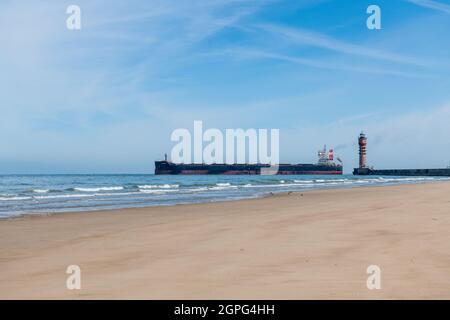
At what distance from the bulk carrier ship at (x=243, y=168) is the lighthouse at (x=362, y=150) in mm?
6145

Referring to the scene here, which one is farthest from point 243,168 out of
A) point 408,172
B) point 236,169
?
point 408,172

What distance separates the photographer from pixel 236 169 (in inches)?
4633

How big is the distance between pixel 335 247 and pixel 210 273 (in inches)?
83.2

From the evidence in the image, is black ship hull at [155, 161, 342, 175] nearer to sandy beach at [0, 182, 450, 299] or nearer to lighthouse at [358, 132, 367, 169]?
lighthouse at [358, 132, 367, 169]

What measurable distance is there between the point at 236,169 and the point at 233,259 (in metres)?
113

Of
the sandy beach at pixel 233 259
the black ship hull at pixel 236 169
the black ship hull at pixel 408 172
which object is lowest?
the black ship hull at pixel 408 172

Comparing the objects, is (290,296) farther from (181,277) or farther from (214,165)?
(214,165)

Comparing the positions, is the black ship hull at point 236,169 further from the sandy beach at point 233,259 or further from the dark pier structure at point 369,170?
the sandy beach at point 233,259

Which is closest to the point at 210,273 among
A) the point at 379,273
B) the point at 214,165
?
the point at 379,273

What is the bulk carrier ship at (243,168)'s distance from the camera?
115188 millimetres

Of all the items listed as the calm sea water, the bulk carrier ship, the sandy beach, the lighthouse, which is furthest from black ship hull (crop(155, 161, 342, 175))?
the sandy beach

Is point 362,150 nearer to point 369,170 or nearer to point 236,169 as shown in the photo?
point 369,170

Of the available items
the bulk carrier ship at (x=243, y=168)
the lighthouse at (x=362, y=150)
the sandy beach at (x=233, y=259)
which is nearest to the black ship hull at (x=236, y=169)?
the bulk carrier ship at (x=243, y=168)

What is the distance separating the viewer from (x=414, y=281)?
4.04m
